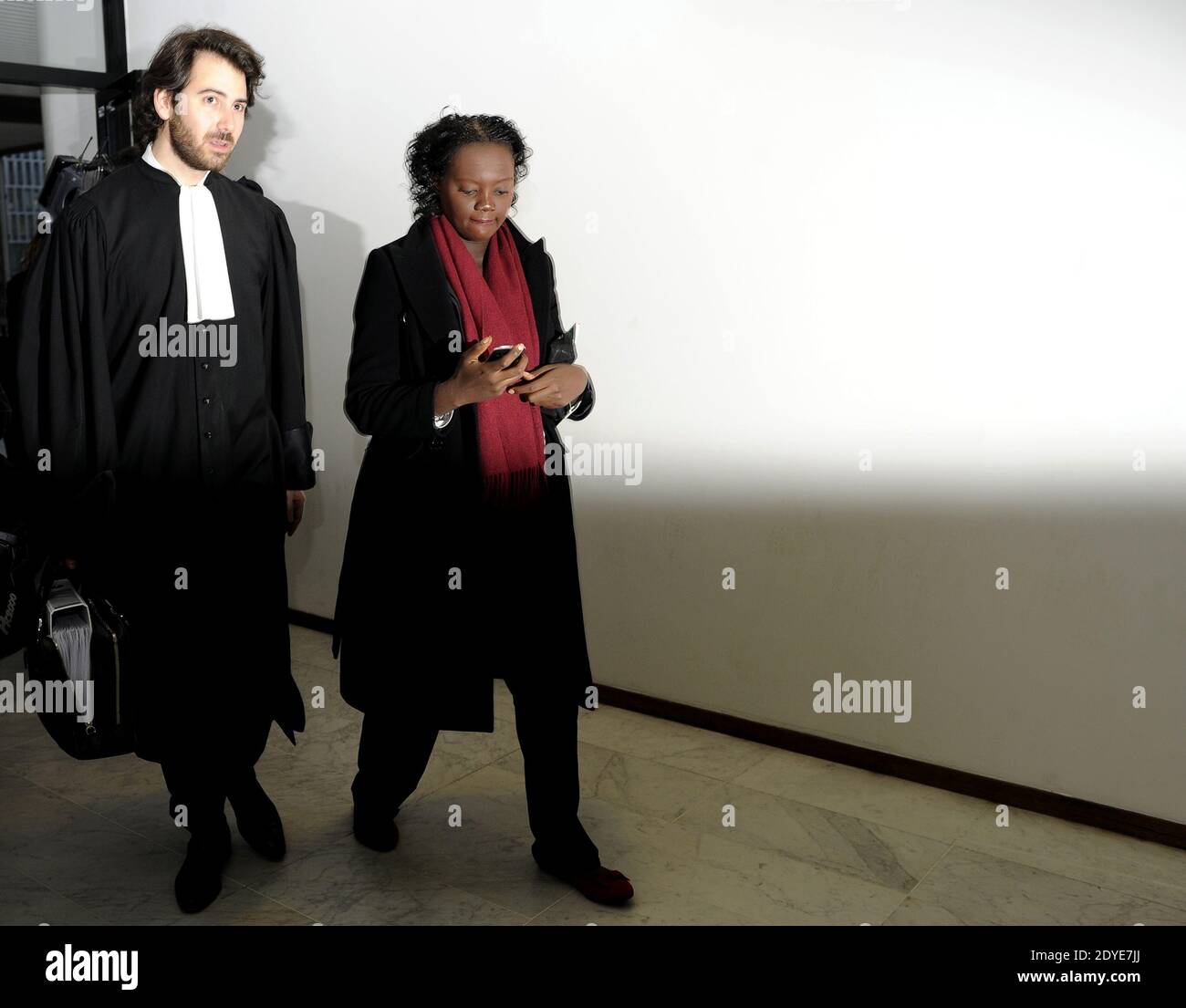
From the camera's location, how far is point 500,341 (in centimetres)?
215

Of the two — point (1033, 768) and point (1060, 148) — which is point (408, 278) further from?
point (1033, 768)

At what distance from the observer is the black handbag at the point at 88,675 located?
7.03ft

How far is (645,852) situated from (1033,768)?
38.7 inches

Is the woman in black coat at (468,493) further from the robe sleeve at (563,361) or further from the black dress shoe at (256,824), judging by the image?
the black dress shoe at (256,824)

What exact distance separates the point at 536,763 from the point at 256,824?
678 mm

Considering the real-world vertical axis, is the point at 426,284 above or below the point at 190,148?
below

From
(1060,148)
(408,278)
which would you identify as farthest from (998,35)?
(408,278)

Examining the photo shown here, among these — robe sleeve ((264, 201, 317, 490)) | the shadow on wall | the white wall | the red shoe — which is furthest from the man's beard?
the shadow on wall

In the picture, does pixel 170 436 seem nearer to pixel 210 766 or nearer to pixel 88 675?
pixel 88 675

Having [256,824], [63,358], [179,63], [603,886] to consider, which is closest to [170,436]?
[63,358]

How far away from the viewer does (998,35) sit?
2.54 meters

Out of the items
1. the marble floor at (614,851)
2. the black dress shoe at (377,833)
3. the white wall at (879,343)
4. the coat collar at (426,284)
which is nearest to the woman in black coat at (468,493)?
the coat collar at (426,284)

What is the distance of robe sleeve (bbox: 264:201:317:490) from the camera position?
2.42 m

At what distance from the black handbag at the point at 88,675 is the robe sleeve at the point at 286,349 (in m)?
0.48
